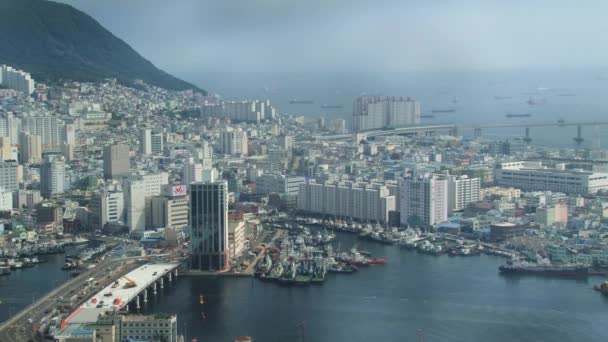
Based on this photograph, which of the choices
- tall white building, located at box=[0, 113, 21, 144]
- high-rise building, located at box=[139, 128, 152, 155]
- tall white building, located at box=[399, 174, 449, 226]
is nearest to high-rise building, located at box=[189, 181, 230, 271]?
tall white building, located at box=[399, 174, 449, 226]

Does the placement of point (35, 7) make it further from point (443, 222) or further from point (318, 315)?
point (318, 315)

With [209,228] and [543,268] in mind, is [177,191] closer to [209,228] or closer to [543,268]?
[209,228]

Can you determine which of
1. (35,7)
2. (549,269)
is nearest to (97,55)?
(35,7)

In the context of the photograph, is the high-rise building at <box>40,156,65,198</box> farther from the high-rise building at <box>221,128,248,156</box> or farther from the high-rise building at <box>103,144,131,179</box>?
the high-rise building at <box>221,128,248,156</box>

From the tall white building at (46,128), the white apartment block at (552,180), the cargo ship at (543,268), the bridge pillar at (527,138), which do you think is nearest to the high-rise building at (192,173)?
the white apartment block at (552,180)

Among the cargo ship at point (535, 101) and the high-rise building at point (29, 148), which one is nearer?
the high-rise building at point (29, 148)

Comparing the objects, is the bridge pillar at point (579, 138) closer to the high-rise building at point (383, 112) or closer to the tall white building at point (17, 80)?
the high-rise building at point (383, 112)

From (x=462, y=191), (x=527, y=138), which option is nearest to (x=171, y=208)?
(x=462, y=191)
